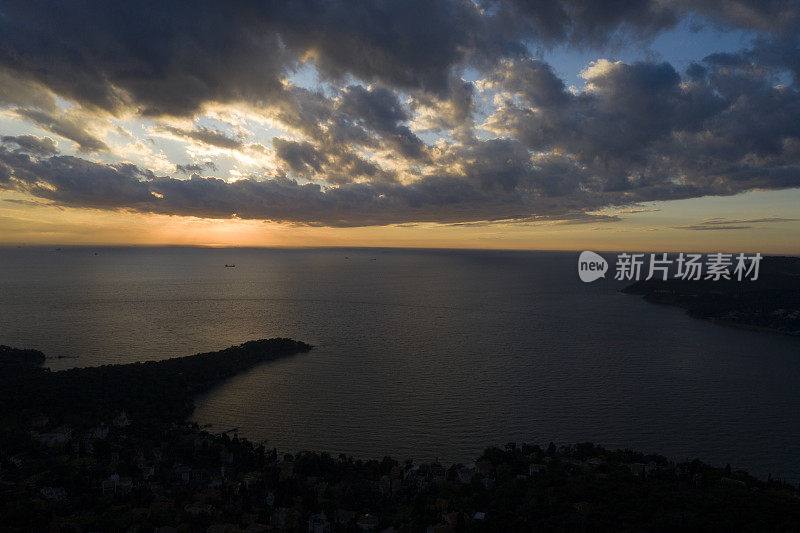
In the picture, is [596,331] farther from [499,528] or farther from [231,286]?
[231,286]

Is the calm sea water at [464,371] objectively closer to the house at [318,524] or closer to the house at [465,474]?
the house at [465,474]

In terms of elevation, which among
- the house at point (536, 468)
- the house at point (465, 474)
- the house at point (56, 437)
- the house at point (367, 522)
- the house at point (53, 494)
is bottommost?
the house at point (53, 494)

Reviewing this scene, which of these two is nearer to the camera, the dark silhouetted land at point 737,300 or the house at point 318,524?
the house at point 318,524

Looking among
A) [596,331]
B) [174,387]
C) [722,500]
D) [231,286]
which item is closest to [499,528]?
[722,500]

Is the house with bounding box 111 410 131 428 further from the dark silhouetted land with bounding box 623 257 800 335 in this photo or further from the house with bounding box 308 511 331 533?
the dark silhouetted land with bounding box 623 257 800 335

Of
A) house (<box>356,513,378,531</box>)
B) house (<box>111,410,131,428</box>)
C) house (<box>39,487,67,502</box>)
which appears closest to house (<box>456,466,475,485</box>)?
house (<box>356,513,378,531</box>)

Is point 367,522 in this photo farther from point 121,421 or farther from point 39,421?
point 39,421

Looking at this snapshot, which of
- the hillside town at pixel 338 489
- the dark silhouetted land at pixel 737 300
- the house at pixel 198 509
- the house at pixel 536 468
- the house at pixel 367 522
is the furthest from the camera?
the dark silhouetted land at pixel 737 300

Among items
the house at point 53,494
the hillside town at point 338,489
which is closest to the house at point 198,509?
the hillside town at point 338,489

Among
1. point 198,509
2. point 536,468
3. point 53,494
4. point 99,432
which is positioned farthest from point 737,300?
point 53,494
